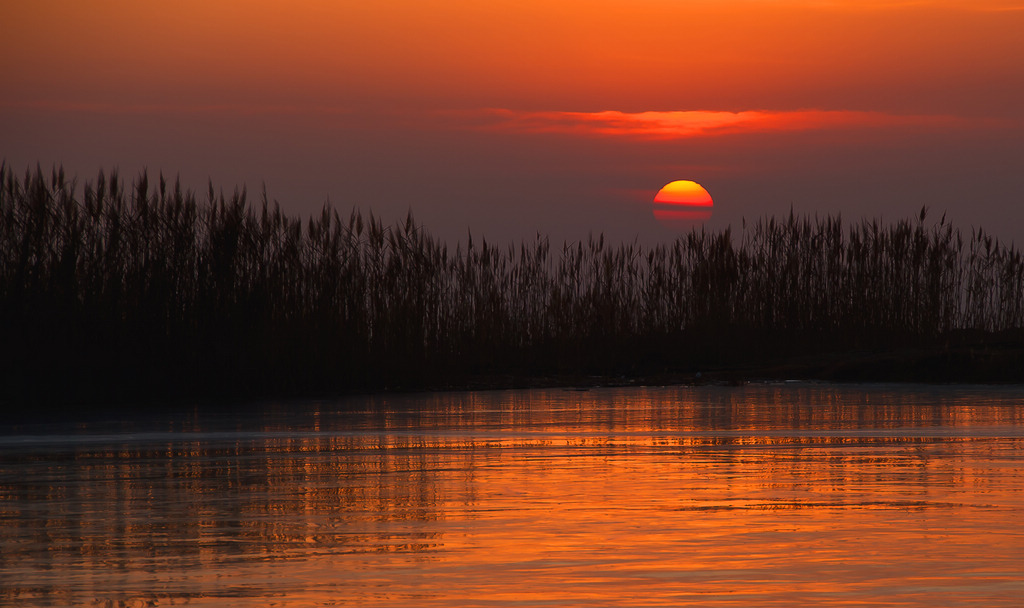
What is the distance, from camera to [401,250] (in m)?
18.1

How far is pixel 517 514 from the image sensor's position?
570cm

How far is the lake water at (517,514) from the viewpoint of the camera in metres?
4.08

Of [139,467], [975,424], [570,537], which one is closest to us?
[570,537]

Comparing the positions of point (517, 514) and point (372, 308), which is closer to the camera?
point (517, 514)

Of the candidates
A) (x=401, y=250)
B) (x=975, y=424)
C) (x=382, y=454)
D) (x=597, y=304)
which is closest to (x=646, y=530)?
(x=382, y=454)

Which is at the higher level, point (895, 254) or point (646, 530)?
point (895, 254)

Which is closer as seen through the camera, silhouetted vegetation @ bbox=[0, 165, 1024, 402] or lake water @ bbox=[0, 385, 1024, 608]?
lake water @ bbox=[0, 385, 1024, 608]

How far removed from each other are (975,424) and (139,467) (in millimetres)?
6697

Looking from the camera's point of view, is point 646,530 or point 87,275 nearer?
point 646,530

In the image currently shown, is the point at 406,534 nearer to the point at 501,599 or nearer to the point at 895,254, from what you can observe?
the point at 501,599

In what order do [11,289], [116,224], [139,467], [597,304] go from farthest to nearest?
[597,304] → [116,224] → [11,289] → [139,467]

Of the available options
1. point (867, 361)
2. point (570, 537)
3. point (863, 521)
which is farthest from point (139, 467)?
point (867, 361)

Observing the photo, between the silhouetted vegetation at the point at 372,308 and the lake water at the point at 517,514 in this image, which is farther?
the silhouetted vegetation at the point at 372,308

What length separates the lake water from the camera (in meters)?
4.08
